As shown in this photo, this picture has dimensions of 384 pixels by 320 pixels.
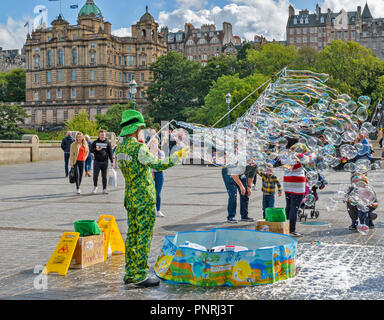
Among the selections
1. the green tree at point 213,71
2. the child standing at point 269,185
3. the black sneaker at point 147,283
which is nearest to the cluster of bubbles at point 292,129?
the child standing at point 269,185

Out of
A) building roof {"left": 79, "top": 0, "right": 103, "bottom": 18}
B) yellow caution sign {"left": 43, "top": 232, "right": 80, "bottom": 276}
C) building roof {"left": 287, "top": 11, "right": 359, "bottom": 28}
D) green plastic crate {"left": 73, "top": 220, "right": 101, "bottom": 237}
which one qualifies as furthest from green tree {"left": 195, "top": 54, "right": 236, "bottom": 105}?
yellow caution sign {"left": 43, "top": 232, "right": 80, "bottom": 276}

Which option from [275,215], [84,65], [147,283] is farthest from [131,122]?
[84,65]

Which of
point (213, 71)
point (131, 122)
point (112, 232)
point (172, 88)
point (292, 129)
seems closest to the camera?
point (131, 122)

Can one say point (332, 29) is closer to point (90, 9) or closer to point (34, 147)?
point (90, 9)

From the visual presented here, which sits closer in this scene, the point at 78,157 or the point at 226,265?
the point at 226,265

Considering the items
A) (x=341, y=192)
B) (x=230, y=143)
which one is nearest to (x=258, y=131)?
(x=230, y=143)

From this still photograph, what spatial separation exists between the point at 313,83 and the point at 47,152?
30.0m

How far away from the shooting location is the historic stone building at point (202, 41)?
533ft

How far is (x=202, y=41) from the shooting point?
540 ft

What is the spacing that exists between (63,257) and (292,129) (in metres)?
4.43

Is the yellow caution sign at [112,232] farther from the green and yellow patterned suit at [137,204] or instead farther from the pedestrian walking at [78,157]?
the pedestrian walking at [78,157]

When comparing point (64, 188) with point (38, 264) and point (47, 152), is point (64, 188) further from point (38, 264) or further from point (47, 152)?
point (47, 152)

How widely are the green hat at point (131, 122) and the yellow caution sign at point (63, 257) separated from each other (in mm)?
1626

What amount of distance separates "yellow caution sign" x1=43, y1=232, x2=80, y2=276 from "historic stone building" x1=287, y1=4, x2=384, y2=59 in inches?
5754
